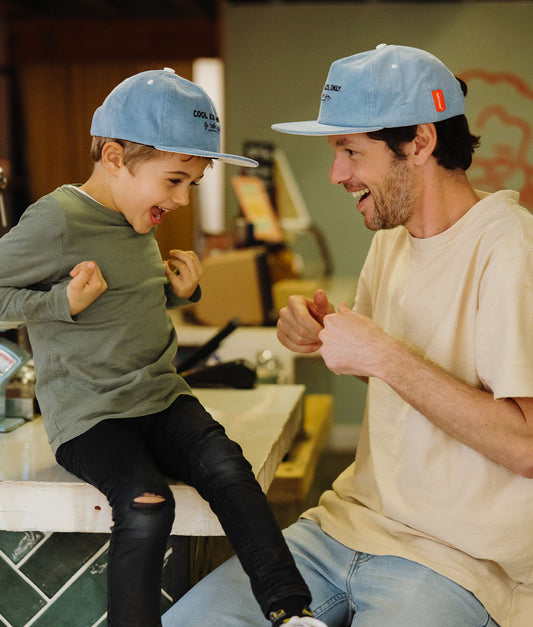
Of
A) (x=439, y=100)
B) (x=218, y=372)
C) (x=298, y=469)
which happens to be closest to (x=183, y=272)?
(x=218, y=372)

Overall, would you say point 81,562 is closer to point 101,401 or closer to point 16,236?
point 101,401

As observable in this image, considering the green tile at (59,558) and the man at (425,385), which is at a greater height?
the man at (425,385)

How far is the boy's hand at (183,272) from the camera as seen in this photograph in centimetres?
166

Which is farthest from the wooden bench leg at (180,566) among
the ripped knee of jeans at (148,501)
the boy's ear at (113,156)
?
the boy's ear at (113,156)

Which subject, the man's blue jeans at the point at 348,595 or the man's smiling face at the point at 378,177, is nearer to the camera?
the man's blue jeans at the point at 348,595

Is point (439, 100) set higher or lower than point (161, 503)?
higher

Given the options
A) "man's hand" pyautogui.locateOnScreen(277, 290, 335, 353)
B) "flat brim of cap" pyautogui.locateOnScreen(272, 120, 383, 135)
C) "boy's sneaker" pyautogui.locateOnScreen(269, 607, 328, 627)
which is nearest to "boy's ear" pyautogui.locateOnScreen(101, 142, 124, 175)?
"flat brim of cap" pyautogui.locateOnScreen(272, 120, 383, 135)

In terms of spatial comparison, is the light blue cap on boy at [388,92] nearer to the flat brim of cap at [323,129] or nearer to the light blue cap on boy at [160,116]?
the flat brim of cap at [323,129]

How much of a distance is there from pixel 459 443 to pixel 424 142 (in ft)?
1.87

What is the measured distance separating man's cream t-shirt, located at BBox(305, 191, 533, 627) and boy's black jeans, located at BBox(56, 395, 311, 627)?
0.90ft

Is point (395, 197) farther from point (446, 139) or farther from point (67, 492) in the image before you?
point (67, 492)

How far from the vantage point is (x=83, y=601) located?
1516 mm

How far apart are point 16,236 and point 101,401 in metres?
0.32

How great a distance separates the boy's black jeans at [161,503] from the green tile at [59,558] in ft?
0.57
